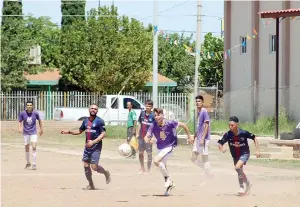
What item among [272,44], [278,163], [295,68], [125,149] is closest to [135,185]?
[125,149]

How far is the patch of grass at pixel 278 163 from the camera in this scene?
23953 millimetres

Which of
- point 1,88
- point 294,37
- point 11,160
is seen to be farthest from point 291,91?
point 1,88

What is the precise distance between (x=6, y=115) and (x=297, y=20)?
16.6 meters

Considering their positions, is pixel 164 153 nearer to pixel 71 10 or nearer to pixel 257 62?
pixel 257 62

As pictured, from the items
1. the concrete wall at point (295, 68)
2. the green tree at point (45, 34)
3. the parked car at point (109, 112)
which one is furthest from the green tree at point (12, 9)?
the concrete wall at point (295, 68)

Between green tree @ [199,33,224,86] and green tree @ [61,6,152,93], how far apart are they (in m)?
5.77

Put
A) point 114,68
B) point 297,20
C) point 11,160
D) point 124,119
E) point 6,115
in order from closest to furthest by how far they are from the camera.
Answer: point 11,160, point 297,20, point 124,119, point 6,115, point 114,68

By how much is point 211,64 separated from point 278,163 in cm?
3422

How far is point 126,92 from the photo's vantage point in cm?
5219

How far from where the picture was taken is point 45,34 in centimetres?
7619

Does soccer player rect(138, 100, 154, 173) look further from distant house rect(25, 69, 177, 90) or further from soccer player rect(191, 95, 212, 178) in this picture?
distant house rect(25, 69, 177, 90)

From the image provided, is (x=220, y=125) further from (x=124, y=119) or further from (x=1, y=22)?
(x=1, y=22)

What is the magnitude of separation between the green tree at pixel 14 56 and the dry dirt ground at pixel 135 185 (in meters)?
22.2

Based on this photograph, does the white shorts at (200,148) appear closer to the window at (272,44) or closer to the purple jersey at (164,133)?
the purple jersey at (164,133)
